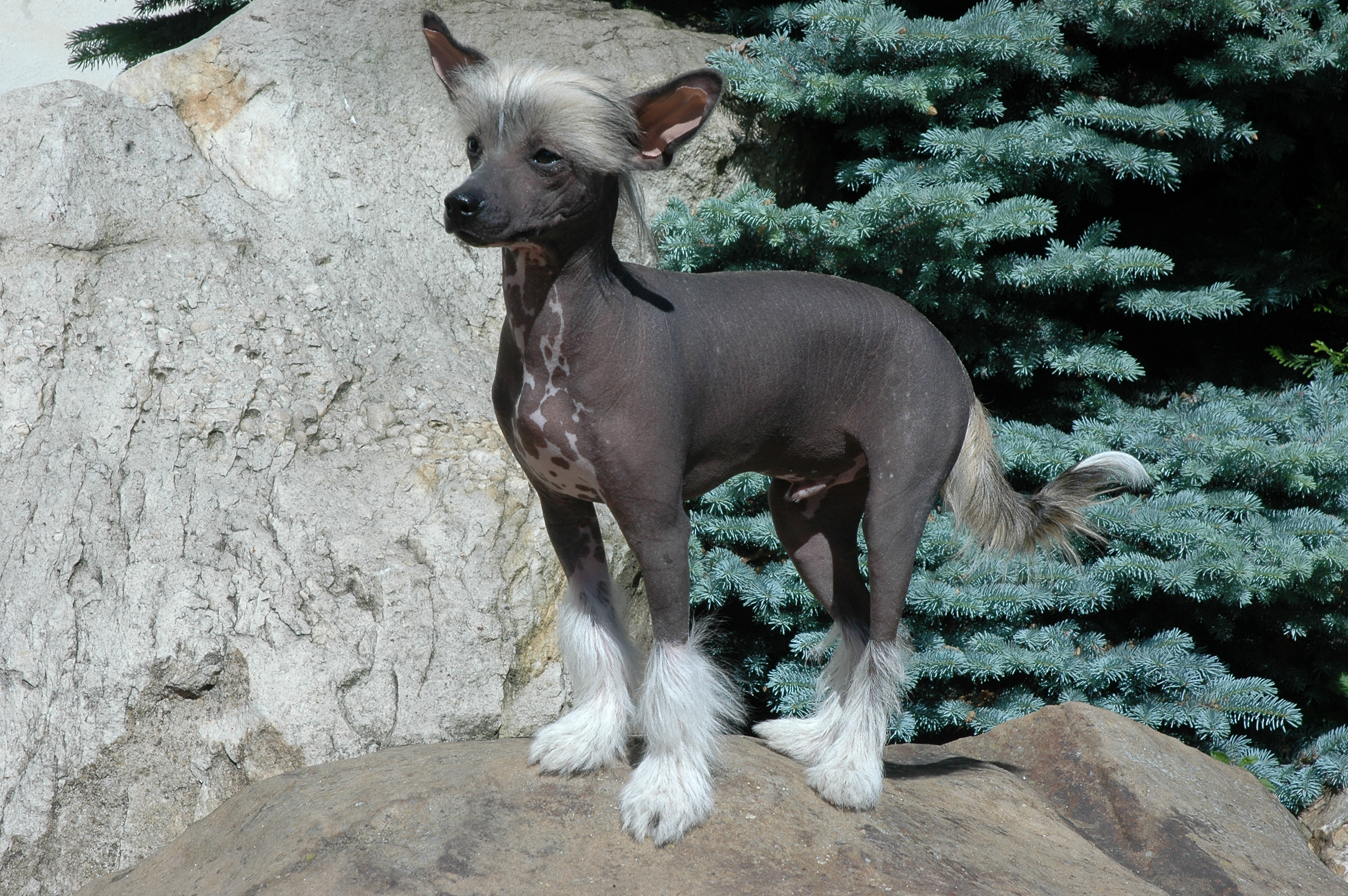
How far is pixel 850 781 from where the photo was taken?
2844 mm

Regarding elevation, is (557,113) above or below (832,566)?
above

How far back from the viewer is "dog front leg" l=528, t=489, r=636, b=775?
279 centimetres

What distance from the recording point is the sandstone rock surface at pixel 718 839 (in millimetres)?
2455

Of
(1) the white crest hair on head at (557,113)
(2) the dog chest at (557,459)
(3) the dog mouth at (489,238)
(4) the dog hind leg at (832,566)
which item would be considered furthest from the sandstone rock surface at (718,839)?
(1) the white crest hair on head at (557,113)

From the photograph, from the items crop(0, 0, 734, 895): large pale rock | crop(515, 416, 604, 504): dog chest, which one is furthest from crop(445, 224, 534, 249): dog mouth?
crop(0, 0, 734, 895): large pale rock

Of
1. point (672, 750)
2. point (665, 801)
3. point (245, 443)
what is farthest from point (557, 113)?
point (245, 443)

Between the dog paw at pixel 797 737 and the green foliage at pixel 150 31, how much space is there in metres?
5.05

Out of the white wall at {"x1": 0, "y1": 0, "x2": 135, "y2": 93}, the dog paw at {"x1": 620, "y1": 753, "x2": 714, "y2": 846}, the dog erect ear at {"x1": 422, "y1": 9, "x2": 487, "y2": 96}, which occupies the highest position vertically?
the dog erect ear at {"x1": 422, "y1": 9, "x2": 487, "y2": 96}

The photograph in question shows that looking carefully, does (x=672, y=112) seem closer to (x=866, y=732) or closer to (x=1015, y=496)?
(x=1015, y=496)

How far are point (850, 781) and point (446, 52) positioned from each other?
2.14 m

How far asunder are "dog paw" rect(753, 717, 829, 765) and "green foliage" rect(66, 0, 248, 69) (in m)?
5.05

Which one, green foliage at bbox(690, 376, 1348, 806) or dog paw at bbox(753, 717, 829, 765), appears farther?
green foliage at bbox(690, 376, 1348, 806)

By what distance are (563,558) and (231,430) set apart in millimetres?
1493

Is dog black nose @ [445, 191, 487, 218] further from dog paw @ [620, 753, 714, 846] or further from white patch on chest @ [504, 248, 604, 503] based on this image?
dog paw @ [620, 753, 714, 846]
